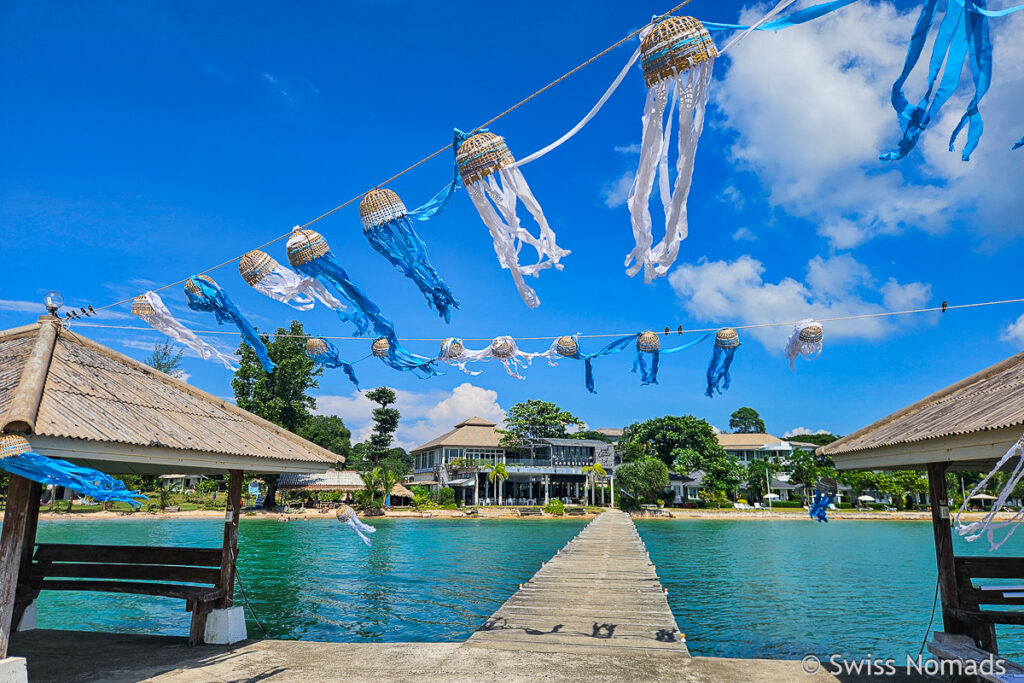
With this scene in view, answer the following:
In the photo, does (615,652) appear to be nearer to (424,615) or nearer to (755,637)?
(755,637)

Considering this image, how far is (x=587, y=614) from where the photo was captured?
779cm

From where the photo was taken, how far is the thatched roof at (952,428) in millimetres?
4156

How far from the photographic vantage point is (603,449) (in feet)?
167

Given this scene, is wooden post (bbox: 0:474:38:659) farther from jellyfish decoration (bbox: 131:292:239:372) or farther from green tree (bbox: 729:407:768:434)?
green tree (bbox: 729:407:768:434)

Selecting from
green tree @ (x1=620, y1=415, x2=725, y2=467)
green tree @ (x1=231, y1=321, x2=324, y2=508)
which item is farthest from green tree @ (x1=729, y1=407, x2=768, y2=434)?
green tree @ (x1=231, y1=321, x2=324, y2=508)

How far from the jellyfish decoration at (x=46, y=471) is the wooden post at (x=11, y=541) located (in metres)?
0.58

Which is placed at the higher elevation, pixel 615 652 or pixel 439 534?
pixel 615 652

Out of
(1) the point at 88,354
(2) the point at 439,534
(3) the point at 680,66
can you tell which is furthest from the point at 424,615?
(2) the point at 439,534

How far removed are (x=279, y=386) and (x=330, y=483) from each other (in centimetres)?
789

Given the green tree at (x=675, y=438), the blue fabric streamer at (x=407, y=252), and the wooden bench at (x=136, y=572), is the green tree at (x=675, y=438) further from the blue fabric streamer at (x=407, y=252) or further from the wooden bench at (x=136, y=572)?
the blue fabric streamer at (x=407, y=252)

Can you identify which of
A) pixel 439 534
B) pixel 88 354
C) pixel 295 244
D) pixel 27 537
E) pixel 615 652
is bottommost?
pixel 439 534

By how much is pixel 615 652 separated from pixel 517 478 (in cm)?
4272

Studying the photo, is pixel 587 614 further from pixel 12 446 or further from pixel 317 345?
pixel 12 446

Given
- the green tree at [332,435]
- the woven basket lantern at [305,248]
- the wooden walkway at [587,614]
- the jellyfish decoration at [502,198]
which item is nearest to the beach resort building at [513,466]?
the green tree at [332,435]
